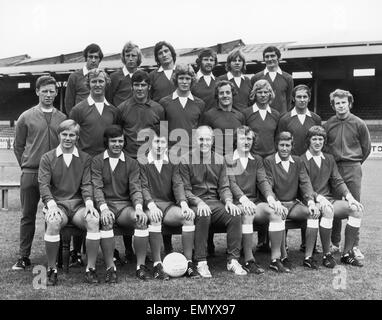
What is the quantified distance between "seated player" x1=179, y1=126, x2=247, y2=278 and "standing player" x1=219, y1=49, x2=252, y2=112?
957mm

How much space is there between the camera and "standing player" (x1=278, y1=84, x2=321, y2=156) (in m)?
5.12

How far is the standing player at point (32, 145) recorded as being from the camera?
4.63 m

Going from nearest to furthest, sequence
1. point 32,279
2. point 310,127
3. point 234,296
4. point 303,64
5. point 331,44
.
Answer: point 234,296 < point 32,279 < point 310,127 < point 331,44 < point 303,64

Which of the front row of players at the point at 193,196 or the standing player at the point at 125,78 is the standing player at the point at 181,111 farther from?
the standing player at the point at 125,78

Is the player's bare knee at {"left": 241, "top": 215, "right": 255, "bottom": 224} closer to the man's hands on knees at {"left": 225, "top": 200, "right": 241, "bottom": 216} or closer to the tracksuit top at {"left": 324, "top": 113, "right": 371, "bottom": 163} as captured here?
the man's hands on knees at {"left": 225, "top": 200, "right": 241, "bottom": 216}

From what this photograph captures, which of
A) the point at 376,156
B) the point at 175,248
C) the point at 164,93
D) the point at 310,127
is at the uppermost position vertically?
the point at 164,93

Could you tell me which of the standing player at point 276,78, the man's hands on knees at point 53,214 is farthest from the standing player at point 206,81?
the man's hands on knees at point 53,214

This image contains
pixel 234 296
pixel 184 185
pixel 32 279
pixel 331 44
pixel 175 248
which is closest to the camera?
pixel 234 296

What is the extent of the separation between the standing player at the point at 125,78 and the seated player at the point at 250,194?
4.52ft

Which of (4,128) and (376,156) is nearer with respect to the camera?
(376,156)

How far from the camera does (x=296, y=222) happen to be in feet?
15.7

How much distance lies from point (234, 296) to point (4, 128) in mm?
29182

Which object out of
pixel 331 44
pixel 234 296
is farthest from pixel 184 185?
pixel 331 44

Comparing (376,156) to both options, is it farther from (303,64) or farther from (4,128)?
(4,128)
